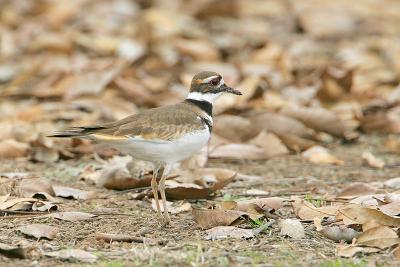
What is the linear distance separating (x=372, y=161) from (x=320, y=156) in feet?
1.48

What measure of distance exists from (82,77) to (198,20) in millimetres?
3500

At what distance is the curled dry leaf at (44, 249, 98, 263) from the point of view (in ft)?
13.5

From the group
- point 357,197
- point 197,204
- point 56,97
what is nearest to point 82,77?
point 56,97

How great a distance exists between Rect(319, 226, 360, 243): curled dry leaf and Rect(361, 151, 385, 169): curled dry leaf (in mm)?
2443

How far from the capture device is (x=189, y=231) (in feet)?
15.9

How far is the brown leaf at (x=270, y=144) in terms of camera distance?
283 inches

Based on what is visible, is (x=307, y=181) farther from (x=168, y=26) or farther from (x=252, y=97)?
(x=168, y=26)

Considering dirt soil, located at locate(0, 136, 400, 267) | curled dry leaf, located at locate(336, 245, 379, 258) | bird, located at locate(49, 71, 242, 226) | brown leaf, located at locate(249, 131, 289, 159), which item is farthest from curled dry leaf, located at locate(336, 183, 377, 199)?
brown leaf, located at locate(249, 131, 289, 159)

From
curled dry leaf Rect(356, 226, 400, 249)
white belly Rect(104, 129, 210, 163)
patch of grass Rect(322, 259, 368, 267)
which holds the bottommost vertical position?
patch of grass Rect(322, 259, 368, 267)

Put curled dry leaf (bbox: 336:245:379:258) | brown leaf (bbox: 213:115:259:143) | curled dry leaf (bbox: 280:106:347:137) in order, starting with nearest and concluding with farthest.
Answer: curled dry leaf (bbox: 336:245:379:258) → brown leaf (bbox: 213:115:259:143) → curled dry leaf (bbox: 280:106:347:137)

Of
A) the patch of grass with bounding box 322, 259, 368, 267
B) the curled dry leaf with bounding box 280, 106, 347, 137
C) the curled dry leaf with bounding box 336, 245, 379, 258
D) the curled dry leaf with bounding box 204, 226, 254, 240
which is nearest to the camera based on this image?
the patch of grass with bounding box 322, 259, 368, 267

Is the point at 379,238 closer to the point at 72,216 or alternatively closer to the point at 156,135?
the point at 156,135

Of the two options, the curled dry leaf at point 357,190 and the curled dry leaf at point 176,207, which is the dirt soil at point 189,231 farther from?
the curled dry leaf at point 357,190

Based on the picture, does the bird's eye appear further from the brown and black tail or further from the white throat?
the brown and black tail
